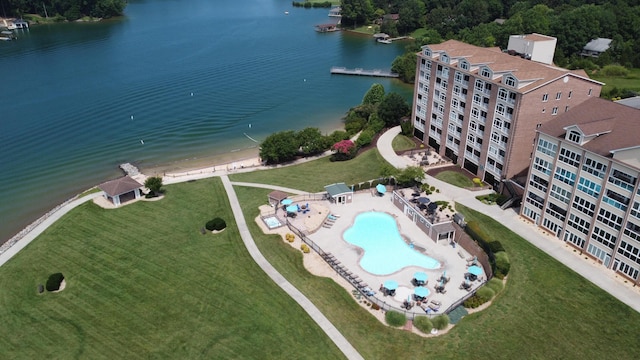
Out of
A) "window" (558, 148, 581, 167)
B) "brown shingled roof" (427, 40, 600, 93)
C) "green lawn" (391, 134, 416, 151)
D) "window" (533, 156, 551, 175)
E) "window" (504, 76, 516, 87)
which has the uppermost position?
"brown shingled roof" (427, 40, 600, 93)

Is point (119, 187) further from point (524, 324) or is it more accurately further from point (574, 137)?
point (574, 137)

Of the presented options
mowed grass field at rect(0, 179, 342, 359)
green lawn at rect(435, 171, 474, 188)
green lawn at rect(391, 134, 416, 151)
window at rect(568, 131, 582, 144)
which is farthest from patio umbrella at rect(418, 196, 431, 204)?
mowed grass field at rect(0, 179, 342, 359)

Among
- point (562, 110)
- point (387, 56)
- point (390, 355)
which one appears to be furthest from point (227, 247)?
point (387, 56)

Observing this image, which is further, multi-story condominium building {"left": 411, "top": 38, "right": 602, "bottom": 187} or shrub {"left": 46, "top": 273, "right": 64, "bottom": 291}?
multi-story condominium building {"left": 411, "top": 38, "right": 602, "bottom": 187}

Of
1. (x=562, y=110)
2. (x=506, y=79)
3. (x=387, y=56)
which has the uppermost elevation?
(x=506, y=79)

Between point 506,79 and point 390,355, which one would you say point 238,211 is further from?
point 506,79

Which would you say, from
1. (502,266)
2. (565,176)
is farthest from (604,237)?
(502,266)

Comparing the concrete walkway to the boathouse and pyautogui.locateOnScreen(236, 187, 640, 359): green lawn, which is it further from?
the boathouse
